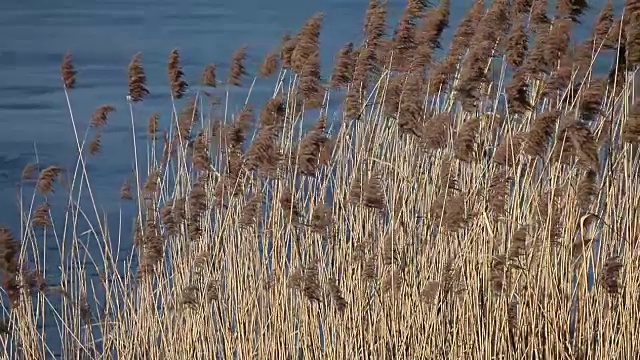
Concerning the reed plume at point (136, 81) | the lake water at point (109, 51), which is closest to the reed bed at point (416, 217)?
the reed plume at point (136, 81)

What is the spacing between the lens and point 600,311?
9.43 feet

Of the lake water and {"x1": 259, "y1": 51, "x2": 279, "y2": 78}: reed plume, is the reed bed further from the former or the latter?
the lake water

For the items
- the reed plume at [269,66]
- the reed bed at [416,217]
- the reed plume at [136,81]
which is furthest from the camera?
the reed plume at [269,66]

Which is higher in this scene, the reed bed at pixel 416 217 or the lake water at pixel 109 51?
the reed bed at pixel 416 217

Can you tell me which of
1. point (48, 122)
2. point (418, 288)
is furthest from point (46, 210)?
point (48, 122)

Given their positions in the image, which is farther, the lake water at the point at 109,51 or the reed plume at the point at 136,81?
the lake water at the point at 109,51

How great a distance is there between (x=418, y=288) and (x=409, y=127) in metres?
0.45

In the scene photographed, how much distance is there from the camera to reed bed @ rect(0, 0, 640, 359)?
109 inches

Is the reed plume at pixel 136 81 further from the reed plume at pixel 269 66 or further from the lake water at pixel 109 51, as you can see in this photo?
the lake water at pixel 109 51

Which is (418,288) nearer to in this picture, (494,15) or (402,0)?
(494,15)

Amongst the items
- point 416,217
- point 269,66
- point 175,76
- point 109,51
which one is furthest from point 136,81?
point 109,51

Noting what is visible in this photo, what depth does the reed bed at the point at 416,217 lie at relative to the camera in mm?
2771

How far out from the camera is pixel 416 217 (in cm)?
295

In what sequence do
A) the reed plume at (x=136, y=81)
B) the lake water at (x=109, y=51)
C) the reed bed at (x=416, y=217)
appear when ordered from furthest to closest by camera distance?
the lake water at (x=109, y=51) → the reed plume at (x=136, y=81) → the reed bed at (x=416, y=217)
